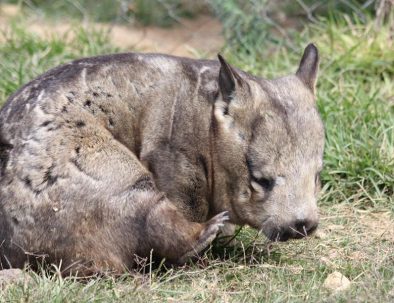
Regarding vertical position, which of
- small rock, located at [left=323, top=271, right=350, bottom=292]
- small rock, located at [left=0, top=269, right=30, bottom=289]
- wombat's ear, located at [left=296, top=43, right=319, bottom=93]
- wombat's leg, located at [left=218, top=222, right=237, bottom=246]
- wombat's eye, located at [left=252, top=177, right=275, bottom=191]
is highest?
wombat's ear, located at [left=296, top=43, right=319, bottom=93]

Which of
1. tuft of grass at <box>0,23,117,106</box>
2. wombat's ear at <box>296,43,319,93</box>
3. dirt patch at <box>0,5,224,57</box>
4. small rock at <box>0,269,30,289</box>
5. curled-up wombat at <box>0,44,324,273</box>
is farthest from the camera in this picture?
dirt patch at <box>0,5,224,57</box>

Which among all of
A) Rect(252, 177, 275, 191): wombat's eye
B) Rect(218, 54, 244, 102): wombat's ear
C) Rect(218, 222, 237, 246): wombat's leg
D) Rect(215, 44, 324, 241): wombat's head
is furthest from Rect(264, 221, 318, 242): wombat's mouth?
Rect(218, 54, 244, 102): wombat's ear

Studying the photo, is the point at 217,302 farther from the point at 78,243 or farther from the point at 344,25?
the point at 344,25

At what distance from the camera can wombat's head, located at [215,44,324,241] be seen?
12.3 feet

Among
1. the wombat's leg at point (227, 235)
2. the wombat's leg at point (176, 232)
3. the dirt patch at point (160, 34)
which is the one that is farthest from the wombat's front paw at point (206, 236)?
the dirt patch at point (160, 34)

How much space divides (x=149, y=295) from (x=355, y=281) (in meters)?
0.79

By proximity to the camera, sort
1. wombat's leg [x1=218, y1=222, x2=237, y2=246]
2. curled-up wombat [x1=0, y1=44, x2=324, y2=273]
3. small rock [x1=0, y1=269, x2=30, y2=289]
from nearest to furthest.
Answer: small rock [x1=0, y1=269, x2=30, y2=289] → curled-up wombat [x1=0, y1=44, x2=324, y2=273] → wombat's leg [x1=218, y1=222, x2=237, y2=246]

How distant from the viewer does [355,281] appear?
376 cm

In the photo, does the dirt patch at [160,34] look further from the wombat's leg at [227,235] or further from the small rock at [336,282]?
the small rock at [336,282]

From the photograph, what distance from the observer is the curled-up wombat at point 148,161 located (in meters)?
3.67

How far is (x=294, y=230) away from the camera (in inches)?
146

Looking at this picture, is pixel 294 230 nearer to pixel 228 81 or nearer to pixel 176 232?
pixel 176 232

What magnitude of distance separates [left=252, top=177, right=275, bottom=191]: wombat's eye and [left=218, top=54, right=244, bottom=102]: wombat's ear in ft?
1.12

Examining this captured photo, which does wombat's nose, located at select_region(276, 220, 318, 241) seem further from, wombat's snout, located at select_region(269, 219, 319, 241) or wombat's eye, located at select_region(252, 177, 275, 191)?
wombat's eye, located at select_region(252, 177, 275, 191)
